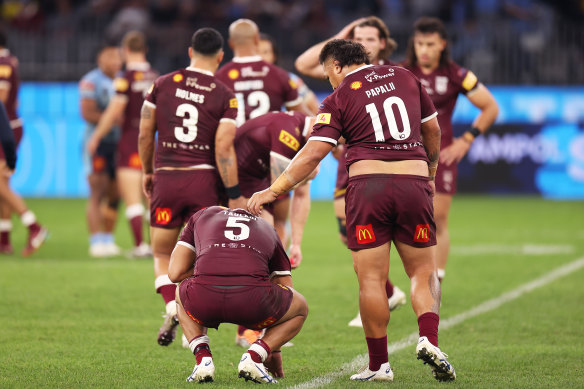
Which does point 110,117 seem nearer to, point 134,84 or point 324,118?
point 134,84

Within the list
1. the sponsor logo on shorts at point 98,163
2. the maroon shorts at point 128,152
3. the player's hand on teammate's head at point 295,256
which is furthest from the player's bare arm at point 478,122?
the sponsor logo on shorts at point 98,163

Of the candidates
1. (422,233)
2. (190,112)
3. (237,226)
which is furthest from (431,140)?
(190,112)

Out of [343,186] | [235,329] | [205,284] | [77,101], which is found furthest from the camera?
[77,101]

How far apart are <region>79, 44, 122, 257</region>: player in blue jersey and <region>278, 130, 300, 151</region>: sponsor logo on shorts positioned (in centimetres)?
633

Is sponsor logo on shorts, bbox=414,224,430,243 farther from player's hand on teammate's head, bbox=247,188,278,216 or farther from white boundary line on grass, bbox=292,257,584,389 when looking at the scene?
white boundary line on grass, bbox=292,257,584,389

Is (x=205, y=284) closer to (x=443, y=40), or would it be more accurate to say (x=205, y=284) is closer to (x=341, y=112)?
(x=341, y=112)

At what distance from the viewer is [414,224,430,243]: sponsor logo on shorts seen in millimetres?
6055

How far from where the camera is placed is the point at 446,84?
29.7 ft

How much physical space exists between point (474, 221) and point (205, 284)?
39.7 feet

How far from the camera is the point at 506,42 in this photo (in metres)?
21.6

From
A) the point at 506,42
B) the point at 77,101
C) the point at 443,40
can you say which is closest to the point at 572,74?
→ the point at 506,42

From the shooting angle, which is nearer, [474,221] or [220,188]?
[220,188]

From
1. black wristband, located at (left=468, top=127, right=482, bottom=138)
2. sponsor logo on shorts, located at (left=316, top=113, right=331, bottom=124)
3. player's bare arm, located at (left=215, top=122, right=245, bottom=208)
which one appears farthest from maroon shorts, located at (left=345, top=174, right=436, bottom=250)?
black wristband, located at (left=468, top=127, right=482, bottom=138)

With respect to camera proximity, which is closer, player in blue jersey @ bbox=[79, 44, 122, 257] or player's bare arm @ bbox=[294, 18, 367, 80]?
player's bare arm @ bbox=[294, 18, 367, 80]
